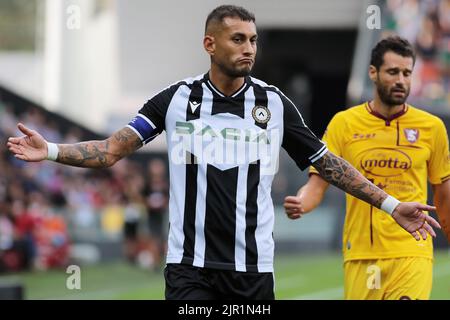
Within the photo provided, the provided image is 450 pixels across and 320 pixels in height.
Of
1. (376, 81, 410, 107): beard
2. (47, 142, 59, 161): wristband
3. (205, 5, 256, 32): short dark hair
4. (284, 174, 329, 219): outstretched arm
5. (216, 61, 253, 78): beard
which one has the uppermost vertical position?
(205, 5, 256, 32): short dark hair

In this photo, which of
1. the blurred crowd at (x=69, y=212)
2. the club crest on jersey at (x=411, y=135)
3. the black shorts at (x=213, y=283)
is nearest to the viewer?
the black shorts at (x=213, y=283)

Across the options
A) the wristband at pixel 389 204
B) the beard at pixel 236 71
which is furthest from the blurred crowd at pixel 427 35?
the beard at pixel 236 71

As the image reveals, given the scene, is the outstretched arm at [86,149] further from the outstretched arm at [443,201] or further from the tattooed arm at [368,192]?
the outstretched arm at [443,201]

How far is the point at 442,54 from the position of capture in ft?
86.9

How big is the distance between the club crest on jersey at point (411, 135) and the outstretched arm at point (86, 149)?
2282mm

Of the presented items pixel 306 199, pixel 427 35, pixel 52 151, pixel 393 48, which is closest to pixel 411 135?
pixel 393 48

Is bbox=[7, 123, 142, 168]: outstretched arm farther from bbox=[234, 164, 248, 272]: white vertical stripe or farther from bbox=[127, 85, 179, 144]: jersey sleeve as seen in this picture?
bbox=[234, 164, 248, 272]: white vertical stripe

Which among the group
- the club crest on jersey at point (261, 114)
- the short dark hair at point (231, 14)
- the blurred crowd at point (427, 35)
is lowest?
the club crest on jersey at point (261, 114)

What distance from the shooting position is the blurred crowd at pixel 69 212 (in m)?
19.4

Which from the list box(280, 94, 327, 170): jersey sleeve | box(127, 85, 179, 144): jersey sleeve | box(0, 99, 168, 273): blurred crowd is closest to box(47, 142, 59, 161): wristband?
Result: box(127, 85, 179, 144): jersey sleeve

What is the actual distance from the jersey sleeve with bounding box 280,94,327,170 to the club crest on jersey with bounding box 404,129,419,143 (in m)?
1.38

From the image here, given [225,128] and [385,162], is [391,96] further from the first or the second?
[225,128]

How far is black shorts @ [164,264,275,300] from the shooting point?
6371 mm
